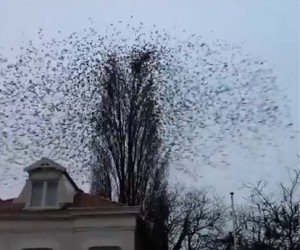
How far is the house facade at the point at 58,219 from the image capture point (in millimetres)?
20922

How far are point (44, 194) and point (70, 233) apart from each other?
85.2 inches

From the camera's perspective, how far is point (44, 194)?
Answer: 22.2m

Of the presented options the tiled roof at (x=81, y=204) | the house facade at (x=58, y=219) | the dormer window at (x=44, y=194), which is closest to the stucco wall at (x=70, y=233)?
the house facade at (x=58, y=219)

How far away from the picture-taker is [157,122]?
27.1 meters

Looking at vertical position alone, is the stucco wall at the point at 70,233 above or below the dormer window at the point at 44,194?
below

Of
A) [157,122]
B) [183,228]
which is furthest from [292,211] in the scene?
[157,122]

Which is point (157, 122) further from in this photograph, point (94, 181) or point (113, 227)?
point (113, 227)

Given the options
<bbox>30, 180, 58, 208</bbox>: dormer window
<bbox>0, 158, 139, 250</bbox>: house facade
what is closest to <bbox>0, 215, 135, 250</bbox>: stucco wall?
<bbox>0, 158, 139, 250</bbox>: house facade

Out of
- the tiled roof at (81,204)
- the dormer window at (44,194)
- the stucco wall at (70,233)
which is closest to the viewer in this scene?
the stucco wall at (70,233)

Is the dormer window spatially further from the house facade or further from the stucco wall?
the stucco wall

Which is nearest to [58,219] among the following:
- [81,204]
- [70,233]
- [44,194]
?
[70,233]

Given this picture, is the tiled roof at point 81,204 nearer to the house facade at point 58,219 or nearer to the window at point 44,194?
the house facade at point 58,219

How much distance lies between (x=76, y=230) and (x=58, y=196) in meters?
1.75

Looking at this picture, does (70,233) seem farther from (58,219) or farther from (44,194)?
(44,194)
